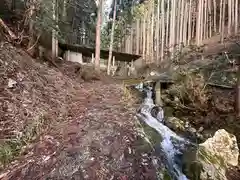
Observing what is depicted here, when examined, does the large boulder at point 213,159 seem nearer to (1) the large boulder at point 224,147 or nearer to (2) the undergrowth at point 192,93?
(1) the large boulder at point 224,147

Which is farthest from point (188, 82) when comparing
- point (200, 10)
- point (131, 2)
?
point (131, 2)

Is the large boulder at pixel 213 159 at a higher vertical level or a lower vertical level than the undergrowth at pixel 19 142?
lower

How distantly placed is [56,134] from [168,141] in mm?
2468

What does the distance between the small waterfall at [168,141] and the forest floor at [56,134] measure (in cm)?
52

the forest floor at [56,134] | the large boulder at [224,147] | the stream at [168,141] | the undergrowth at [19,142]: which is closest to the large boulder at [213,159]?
the large boulder at [224,147]

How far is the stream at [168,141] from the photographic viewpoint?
16.7 ft

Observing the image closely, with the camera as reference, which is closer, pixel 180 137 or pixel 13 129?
pixel 13 129

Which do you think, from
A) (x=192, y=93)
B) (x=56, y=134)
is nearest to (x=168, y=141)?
(x=56, y=134)

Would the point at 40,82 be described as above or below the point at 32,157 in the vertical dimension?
above

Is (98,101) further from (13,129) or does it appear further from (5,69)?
(13,129)

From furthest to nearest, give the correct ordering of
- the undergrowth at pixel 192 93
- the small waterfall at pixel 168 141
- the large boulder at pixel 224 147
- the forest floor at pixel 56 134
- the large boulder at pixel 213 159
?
the undergrowth at pixel 192 93, the large boulder at pixel 224 147, the small waterfall at pixel 168 141, the large boulder at pixel 213 159, the forest floor at pixel 56 134

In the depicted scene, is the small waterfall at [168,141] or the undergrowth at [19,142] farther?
the small waterfall at [168,141]

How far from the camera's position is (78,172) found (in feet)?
13.4

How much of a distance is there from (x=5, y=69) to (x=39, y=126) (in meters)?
1.83
